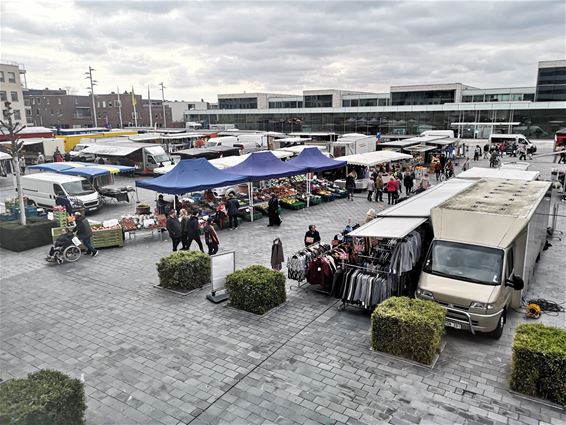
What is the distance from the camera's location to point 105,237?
50.7ft

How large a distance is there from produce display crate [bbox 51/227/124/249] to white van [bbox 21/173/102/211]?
233 inches

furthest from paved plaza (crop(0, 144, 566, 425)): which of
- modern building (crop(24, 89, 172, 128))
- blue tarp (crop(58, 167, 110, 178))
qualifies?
modern building (crop(24, 89, 172, 128))

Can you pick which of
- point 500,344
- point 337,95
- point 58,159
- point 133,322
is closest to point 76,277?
point 133,322

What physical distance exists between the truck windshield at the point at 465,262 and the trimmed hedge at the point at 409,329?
3.88 ft

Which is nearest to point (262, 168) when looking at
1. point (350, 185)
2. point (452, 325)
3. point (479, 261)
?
point (350, 185)

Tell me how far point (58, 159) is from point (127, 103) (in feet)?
230

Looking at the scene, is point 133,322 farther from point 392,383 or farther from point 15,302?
point 392,383

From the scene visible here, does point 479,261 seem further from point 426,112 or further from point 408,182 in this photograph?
point 426,112

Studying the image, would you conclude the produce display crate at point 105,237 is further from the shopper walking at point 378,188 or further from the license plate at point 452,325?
the shopper walking at point 378,188

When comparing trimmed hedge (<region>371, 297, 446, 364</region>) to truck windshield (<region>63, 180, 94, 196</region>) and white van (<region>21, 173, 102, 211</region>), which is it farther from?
truck windshield (<region>63, 180, 94, 196</region>)

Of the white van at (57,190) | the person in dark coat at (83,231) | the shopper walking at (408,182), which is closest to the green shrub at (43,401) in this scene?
the person in dark coat at (83,231)

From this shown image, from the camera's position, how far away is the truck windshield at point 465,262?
888cm

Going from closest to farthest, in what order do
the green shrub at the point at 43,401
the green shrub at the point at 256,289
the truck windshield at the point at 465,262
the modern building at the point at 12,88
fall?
the green shrub at the point at 43,401
the truck windshield at the point at 465,262
the green shrub at the point at 256,289
the modern building at the point at 12,88

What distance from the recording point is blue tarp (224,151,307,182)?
64.4 ft
